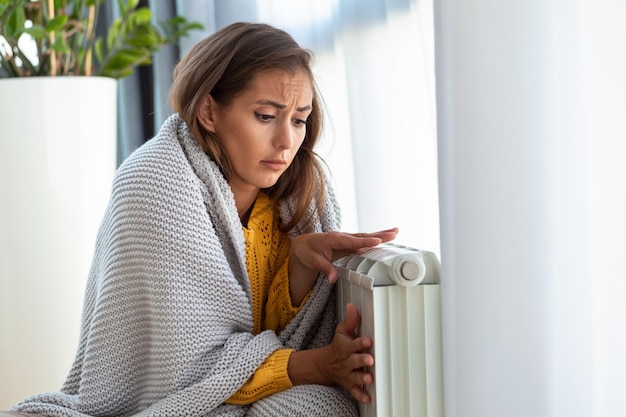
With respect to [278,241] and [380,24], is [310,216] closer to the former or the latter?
[278,241]

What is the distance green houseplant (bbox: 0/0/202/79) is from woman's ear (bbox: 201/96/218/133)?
85cm

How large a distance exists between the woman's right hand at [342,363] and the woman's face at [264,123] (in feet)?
0.92

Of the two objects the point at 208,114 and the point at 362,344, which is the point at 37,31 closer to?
the point at 208,114

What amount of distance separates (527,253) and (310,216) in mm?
602

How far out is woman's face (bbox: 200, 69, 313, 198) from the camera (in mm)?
1298

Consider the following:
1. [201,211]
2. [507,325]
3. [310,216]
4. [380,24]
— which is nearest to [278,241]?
[310,216]

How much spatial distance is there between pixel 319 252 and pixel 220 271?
0.18m

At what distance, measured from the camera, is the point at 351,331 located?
1181mm

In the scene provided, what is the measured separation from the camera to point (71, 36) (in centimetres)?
232

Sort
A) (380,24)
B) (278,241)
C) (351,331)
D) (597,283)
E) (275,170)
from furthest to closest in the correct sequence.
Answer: (380,24), (278,241), (275,170), (351,331), (597,283)

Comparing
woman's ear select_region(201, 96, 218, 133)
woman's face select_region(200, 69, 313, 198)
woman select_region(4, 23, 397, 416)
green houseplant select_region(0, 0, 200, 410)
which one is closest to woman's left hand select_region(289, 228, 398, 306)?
woman select_region(4, 23, 397, 416)

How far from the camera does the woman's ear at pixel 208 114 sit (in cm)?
135

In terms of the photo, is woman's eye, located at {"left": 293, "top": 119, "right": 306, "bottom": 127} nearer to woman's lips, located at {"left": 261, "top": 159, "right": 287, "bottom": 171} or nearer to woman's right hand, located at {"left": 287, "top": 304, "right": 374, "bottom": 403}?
woman's lips, located at {"left": 261, "top": 159, "right": 287, "bottom": 171}

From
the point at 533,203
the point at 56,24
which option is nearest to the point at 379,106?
the point at 533,203
